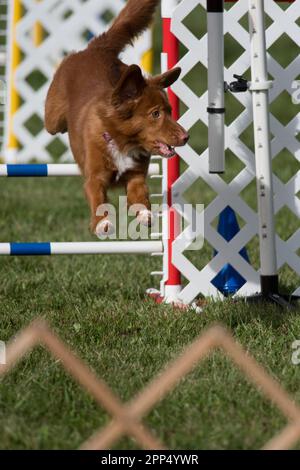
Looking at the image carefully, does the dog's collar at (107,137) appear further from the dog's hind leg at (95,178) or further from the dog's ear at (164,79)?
the dog's ear at (164,79)

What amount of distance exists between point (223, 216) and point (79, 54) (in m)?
1.10

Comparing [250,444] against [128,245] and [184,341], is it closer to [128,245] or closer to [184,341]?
[184,341]

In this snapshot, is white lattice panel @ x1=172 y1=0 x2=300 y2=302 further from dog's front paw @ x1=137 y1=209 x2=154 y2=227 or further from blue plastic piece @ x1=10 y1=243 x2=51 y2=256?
dog's front paw @ x1=137 y1=209 x2=154 y2=227

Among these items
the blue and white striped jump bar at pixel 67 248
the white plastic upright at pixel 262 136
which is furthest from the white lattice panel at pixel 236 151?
the blue and white striped jump bar at pixel 67 248

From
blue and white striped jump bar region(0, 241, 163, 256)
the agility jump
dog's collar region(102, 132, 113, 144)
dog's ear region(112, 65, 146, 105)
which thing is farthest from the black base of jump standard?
dog's ear region(112, 65, 146, 105)

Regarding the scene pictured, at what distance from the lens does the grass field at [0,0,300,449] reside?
356cm

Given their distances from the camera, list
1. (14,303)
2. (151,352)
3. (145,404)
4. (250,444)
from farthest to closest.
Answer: (14,303), (151,352), (250,444), (145,404)

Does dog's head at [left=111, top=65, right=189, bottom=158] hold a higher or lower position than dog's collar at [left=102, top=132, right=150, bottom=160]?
higher

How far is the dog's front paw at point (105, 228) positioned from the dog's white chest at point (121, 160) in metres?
0.26

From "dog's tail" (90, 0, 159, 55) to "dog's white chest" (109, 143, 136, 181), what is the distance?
746 millimetres

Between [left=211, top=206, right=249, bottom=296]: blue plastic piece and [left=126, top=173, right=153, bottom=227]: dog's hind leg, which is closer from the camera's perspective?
[left=126, top=173, right=153, bottom=227]: dog's hind leg

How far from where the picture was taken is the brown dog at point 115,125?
4246 mm

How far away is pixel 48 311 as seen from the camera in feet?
16.8

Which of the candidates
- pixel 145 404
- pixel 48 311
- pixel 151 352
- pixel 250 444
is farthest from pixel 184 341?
pixel 145 404
